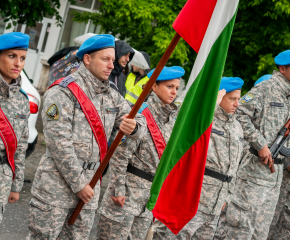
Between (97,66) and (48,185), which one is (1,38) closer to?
(97,66)

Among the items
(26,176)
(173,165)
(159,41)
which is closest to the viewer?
(173,165)

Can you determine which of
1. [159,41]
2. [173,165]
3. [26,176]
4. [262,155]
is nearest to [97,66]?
[173,165]

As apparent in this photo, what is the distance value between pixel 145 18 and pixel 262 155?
16.6ft

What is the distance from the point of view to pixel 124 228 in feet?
13.1

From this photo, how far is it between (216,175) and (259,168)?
2.91 feet

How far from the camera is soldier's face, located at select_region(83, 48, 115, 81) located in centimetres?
341

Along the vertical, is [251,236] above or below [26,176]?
above

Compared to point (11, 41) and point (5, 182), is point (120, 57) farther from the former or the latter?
point (5, 182)

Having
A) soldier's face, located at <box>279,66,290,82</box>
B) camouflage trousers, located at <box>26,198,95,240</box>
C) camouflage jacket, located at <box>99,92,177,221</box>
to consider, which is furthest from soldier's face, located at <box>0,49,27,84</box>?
soldier's face, located at <box>279,66,290,82</box>

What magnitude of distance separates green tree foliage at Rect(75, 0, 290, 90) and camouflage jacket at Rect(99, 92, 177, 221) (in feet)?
16.9

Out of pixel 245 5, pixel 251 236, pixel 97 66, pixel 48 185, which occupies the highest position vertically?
pixel 245 5

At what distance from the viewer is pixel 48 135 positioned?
10.5 feet

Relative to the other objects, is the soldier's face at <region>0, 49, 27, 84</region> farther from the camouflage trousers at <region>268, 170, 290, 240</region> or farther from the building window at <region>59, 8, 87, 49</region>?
the building window at <region>59, 8, 87, 49</region>

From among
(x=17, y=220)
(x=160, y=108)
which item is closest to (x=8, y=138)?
(x=160, y=108)
